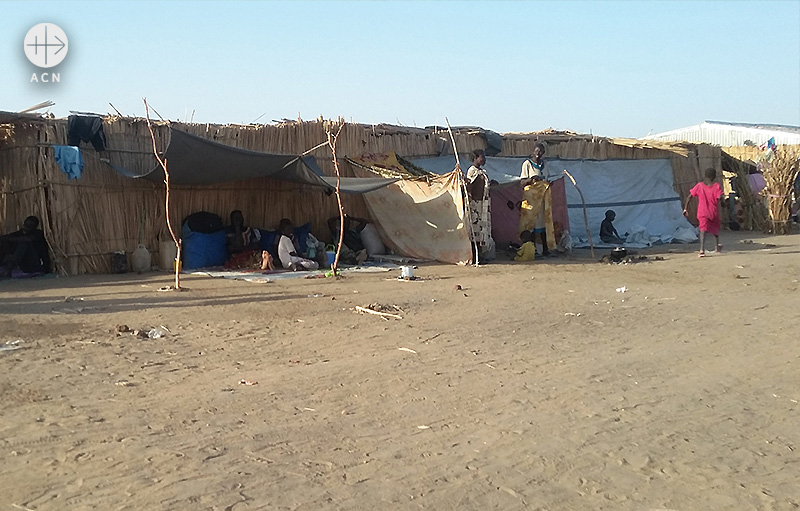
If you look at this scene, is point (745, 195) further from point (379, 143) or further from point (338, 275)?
point (338, 275)

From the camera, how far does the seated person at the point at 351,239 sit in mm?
12688

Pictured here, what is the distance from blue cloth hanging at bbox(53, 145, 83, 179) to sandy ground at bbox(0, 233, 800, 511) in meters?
2.81

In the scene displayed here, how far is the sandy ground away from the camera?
3.47 m

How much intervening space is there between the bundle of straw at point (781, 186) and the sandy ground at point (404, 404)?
996cm

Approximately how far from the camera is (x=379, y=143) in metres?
14.4

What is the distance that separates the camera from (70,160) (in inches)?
435

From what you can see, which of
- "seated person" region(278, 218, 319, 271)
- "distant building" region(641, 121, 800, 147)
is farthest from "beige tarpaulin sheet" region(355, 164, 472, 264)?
"distant building" region(641, 121, 800, 147)

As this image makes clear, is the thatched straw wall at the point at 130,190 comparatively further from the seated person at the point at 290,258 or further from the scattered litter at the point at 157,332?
the scattered litter at the point at 157,332

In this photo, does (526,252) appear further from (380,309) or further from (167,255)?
(167,255)

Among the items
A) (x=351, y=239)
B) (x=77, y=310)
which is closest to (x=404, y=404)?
(x=77, y=310)

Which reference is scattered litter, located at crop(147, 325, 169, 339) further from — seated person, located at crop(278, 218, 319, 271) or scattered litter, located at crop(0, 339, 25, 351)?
seated person, located at crop(278, 218, 319, 271)

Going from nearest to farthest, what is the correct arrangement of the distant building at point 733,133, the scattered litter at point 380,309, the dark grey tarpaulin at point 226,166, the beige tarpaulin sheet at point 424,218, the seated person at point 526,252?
the scattered litter at point 380,309 → the dark grey tarpaulin at point 226,166 → the beige tarpaulin sheet at point 424,218 → the seated person at point 526,252 → the distant building at point 733,133

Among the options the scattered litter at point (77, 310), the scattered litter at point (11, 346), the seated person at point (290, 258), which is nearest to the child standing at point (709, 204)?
the seated person at point (290, 258)

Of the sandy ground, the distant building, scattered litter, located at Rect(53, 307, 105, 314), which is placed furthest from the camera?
the distant building
